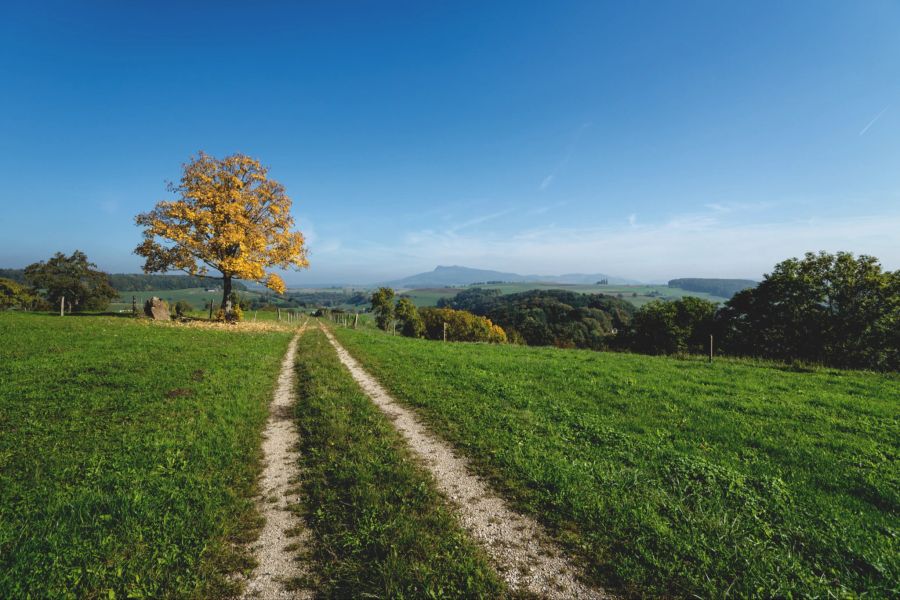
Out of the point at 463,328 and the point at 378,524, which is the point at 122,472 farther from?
the point at 463,328

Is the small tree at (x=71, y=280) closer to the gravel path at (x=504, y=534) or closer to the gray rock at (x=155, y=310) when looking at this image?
the gray rock at (x=155, y=310)

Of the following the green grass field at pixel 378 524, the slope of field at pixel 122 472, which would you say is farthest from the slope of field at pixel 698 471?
the slope of field at pixel 122 472

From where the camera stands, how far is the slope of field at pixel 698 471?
4.64 m

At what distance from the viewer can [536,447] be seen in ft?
26.6

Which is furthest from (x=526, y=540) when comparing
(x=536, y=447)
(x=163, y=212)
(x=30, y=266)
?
(x=30, y=266)

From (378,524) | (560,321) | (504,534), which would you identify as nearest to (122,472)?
(378,524)

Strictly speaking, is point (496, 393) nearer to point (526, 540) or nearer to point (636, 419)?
point (636, 419)

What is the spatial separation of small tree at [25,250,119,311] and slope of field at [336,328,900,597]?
77.9 m

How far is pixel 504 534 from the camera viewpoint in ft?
17.4

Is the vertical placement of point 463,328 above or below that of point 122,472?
below

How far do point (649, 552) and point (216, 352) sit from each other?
19.7 meters

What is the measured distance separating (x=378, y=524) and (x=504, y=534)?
191cm

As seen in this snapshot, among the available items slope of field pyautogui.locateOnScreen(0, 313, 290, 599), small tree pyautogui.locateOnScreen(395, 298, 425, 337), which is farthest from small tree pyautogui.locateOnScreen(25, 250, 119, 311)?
slope of field pyautogui.locateOnScreen(0, 313, 290, 599)

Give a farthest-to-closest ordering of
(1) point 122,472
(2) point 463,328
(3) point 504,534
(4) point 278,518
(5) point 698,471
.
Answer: (2) point 463,328 → (5) point 698,471 → (1) point 122,472 → (4) point 278,518 → (3) point 504,534
